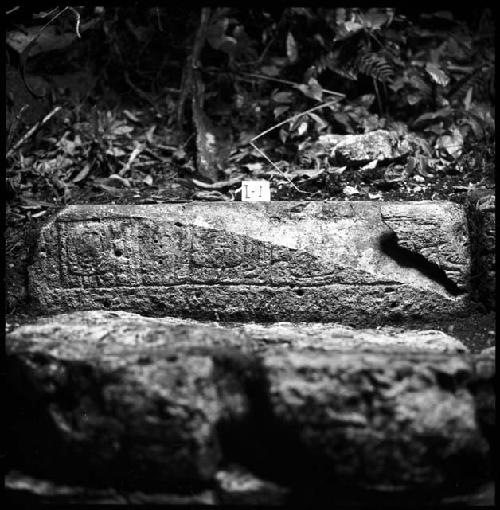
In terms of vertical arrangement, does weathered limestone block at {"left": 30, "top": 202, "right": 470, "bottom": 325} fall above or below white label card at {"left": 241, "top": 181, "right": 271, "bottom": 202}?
below

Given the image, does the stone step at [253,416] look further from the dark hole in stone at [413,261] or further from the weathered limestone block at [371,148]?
the weathered limestone block at [371,148]

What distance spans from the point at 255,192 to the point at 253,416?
146 centimetres

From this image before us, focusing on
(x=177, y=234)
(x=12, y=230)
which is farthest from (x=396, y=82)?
(x=12, y=230)

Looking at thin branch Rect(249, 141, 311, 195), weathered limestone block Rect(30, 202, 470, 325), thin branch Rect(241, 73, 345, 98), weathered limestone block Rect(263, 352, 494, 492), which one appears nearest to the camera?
weathered limestone block Rect(263, 352, 494, 492)

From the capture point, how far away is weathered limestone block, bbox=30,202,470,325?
277cm

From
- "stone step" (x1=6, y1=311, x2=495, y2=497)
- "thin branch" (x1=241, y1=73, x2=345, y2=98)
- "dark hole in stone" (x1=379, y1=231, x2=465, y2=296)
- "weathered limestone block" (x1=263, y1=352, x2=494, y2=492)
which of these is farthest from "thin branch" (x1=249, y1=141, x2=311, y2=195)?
"weathered limestone block" (x1=263, y1=352, x2=494, y2=492)

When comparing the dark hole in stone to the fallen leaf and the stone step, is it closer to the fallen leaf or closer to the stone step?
the stone step

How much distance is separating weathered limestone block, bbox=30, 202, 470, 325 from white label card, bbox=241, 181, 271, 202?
0.22 m

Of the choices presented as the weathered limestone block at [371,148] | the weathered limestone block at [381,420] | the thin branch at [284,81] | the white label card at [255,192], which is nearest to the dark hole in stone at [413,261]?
the white label card at [255,192]

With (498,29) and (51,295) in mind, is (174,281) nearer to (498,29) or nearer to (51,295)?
(51,295)

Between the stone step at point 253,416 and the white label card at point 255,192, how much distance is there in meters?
1.25

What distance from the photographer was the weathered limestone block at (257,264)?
2768 millimetres

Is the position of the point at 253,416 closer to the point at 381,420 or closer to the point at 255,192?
the point at 381,420

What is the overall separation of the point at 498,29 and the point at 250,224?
130 centimetres
